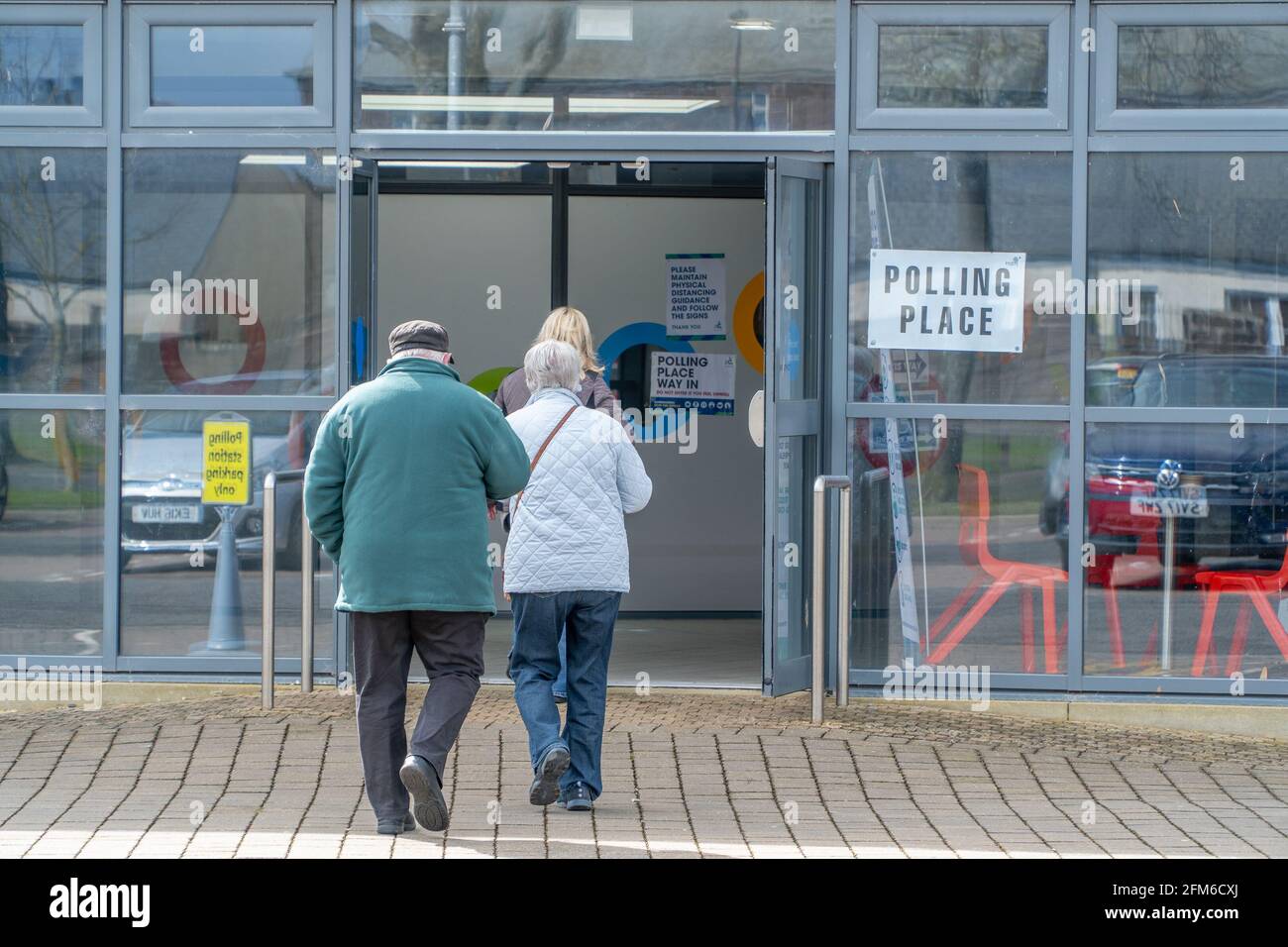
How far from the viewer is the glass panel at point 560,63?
28.5 feet

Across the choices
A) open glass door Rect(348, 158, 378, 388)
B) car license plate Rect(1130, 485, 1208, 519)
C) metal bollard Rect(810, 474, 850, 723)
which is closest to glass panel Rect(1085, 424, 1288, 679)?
car license plate Rect(1130, 485, 1208, 519)

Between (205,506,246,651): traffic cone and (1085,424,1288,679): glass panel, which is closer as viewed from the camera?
(1085,424,1288,679): glass panel

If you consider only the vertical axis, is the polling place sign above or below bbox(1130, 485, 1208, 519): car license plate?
above

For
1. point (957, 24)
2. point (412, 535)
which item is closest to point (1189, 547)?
point (957, 24)

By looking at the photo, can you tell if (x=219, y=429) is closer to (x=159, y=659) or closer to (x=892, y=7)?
(x=159, y=659)

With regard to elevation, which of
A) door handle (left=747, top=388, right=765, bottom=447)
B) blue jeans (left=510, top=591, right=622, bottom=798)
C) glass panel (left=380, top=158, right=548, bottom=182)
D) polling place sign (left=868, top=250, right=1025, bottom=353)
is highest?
glass panel (left=380, top=158, right=548, bottom=182)

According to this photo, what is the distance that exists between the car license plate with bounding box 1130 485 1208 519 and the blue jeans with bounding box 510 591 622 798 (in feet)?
10.1

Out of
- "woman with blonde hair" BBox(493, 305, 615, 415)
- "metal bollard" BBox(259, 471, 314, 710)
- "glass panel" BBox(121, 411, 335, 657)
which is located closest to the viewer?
"woman with blonde hair" BBox(493, 305, 615, 415)

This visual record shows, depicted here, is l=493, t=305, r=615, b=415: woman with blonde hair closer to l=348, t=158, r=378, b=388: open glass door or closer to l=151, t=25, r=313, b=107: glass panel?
l=348, t=158, r=378, b=388: open glass door

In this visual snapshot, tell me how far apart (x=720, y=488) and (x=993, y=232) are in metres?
3.28

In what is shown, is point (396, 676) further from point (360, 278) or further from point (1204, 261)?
point (1204, 261)

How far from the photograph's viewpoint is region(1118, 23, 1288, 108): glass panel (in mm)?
8516

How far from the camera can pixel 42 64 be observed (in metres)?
8.78

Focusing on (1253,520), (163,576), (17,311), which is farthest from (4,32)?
(1253,520)
